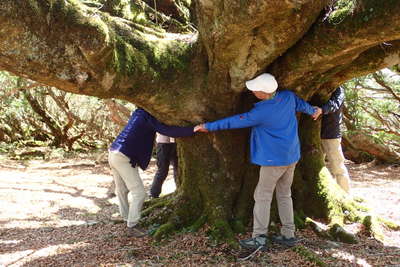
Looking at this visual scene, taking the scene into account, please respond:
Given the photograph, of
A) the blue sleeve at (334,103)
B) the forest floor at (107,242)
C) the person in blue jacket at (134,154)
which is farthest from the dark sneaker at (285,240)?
the blue sleeve at (334,103)

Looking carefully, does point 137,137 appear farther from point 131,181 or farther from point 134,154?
point 131,181

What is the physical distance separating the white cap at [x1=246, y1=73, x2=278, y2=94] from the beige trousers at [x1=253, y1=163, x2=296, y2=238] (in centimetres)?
89

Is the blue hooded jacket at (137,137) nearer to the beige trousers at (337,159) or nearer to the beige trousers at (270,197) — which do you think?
the beige trousers at (270,197)

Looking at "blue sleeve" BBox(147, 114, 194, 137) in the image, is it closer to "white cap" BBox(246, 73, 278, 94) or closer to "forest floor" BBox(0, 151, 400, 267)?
"white cap" BBox(246, 73, 278, 94)

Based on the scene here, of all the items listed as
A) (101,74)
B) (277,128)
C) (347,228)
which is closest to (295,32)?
(277,128)

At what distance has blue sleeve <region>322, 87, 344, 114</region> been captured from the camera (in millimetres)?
5277

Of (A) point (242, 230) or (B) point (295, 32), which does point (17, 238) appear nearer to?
(A) point (242, 230)

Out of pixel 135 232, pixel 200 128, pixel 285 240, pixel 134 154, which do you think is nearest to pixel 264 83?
pixel 200 128

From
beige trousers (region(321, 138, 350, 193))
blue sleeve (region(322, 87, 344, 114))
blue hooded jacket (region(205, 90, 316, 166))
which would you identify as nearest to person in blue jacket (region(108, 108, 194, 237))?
blue hooded jacket (region(205, 90, 316, 166))

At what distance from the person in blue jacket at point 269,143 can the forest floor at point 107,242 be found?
316 millimetres

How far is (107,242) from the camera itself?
484cm

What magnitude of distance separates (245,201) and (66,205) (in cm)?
421

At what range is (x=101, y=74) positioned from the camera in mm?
3846

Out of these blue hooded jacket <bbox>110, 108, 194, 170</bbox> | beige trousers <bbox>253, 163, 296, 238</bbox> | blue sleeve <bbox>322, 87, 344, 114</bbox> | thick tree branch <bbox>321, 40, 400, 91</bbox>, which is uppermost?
thick tree branch <bbox>321, 40, 400, 91</bbox>
